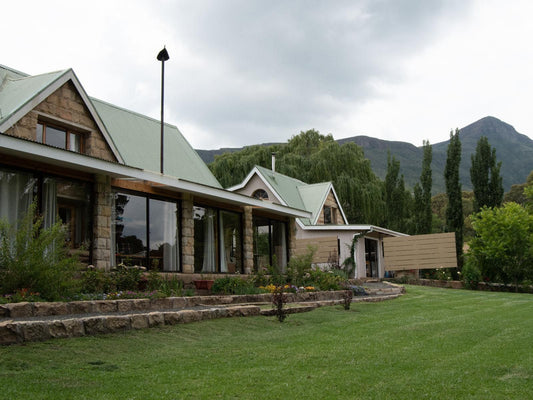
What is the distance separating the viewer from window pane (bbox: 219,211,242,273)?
1548cm

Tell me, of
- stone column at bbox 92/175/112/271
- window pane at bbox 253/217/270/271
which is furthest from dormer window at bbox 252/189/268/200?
stone column at bbox 92/175/112/271

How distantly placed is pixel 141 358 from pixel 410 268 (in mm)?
21934

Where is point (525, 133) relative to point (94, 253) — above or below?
above

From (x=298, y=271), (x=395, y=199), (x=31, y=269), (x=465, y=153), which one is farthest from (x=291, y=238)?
(x=465, y=153)

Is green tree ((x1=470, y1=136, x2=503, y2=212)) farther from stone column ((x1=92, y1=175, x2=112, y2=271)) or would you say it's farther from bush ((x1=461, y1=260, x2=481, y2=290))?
stone column ((x1=92, y1=175, x2=112, y2=271))

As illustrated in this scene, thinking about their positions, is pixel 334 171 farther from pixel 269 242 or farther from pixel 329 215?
pixel 269 242

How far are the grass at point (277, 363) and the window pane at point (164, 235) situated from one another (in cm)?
478

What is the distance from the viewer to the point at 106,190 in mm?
11766

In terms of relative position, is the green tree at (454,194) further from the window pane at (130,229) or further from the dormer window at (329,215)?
the window pane at (130,229)

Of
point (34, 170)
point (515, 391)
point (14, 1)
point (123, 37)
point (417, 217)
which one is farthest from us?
point (417, 217)

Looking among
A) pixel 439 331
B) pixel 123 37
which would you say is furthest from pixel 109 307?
pixel 123 37

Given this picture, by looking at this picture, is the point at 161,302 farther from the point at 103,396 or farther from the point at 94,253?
the point at 103,396

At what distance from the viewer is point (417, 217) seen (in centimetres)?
3095

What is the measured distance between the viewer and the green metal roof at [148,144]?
15898 millimetres
